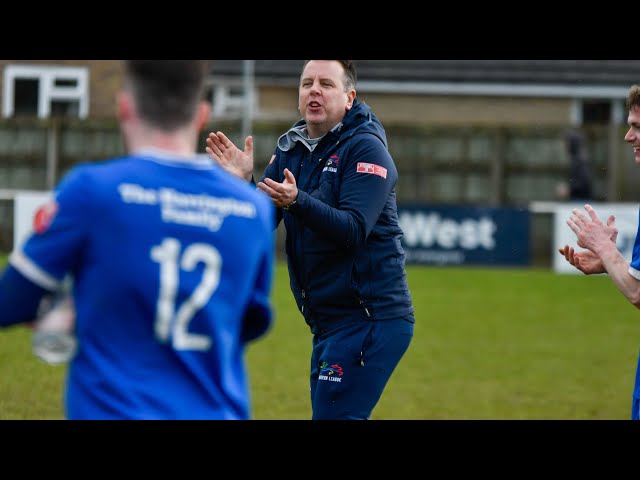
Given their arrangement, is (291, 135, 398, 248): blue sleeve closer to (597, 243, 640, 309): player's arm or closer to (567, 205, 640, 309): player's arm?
A: (567, 205, 640, 309): player's arm

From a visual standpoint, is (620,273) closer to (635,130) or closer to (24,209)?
(635,130)

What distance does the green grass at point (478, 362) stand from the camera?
29.3 feet

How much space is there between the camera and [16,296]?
298cm

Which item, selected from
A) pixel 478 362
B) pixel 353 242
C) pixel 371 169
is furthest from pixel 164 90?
pixel 478 362

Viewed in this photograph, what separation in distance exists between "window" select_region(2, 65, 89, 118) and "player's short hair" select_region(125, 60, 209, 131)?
81.3 feet

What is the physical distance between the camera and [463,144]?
23.3 m

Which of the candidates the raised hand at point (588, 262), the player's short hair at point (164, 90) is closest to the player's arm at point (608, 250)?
the raised hand at point (588, 262)

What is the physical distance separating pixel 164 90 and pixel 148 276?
1.81 feet

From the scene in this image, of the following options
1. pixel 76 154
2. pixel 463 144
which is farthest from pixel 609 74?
pixel 76 154

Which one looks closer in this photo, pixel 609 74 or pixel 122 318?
pixel 122 318

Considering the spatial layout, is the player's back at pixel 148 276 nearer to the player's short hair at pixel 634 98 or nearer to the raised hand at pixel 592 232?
the raised hand at pixel 592 232

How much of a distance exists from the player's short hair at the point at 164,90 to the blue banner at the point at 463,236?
17.2 metres

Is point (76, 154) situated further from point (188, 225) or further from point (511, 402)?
point (188, 225)

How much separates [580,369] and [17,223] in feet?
41.1
